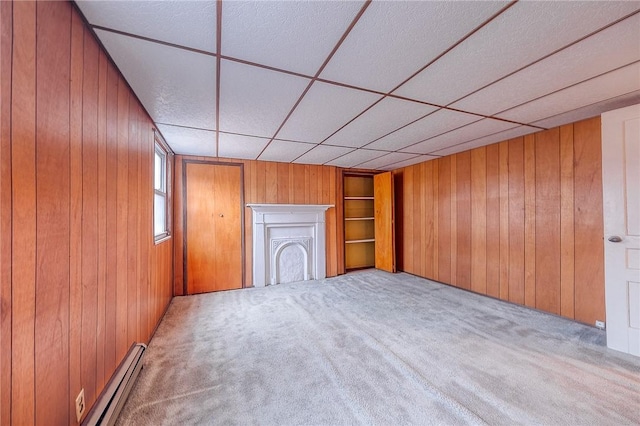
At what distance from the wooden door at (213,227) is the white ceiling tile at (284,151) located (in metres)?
0.60

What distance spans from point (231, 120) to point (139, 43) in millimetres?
1097

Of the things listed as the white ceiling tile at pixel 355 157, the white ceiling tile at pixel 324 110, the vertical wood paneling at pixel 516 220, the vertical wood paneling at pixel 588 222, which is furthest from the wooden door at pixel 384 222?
the vertical wood paneling at pixel 588 222

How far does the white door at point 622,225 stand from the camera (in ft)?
6.77

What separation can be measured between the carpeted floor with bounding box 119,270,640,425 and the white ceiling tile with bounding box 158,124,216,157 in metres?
2.13

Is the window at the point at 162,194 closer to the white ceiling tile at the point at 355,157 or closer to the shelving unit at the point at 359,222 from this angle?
the white ceiling tile at the point at 355,157

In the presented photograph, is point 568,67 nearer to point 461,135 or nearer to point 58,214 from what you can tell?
point 461,135

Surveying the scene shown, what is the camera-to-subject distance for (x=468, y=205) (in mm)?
3758

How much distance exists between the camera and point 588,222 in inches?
101

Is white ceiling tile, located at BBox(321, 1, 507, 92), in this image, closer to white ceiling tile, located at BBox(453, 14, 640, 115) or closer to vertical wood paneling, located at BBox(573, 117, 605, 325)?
white ceiling tile, located at BBox(453, 14, 640, 115)

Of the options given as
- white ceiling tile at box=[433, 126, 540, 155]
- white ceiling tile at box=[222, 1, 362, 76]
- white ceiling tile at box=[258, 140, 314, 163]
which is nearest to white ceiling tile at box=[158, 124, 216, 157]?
white ceiling tile at box=[258, 140, 314, 163]

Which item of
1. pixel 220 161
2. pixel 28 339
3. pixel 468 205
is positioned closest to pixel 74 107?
pixel 28 339

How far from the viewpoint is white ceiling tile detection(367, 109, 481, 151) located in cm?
241

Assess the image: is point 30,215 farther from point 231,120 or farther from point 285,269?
point 285,269

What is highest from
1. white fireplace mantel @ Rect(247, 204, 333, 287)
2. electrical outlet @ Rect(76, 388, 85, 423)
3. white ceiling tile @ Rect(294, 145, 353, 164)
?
white ceiling tile @ Rect(294, 145, 353, 164)
